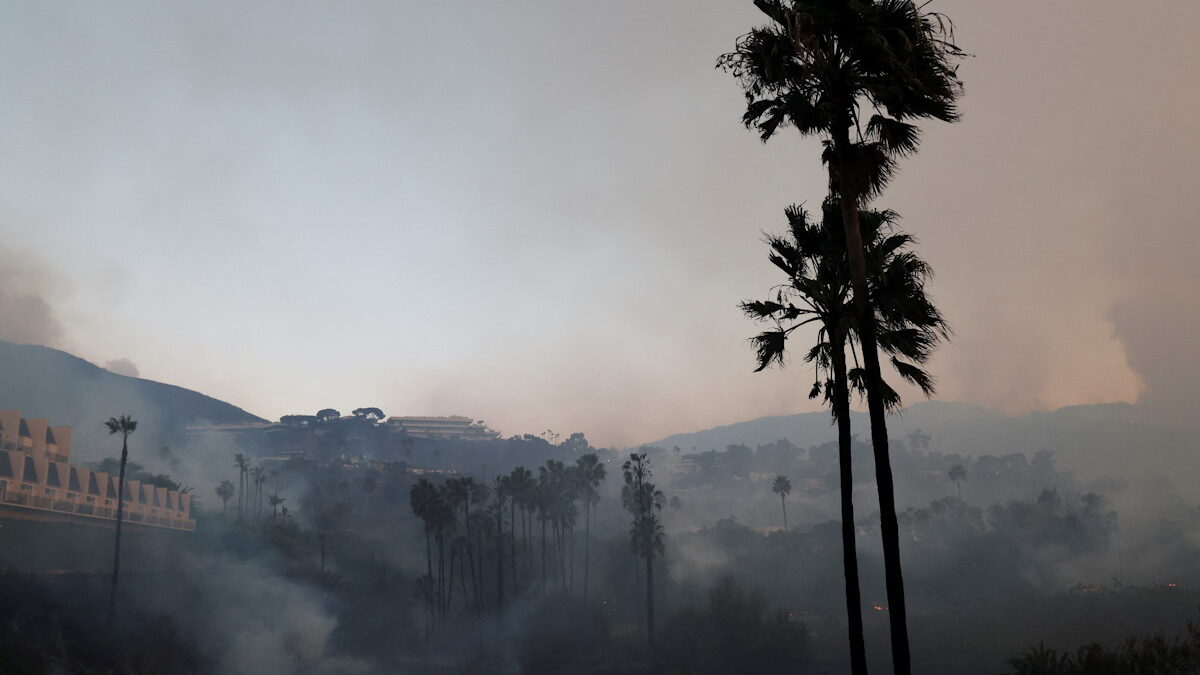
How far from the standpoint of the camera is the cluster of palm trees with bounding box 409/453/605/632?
123m

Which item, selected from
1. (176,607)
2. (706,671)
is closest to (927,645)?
(706,671)

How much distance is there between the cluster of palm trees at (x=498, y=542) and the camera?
403 ft

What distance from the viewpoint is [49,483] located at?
82.7 metres

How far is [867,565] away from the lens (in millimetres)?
167625

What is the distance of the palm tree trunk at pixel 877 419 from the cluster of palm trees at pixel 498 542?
109 meters

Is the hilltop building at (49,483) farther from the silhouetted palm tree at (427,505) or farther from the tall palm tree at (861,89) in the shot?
the tall palm tree at (861,89)

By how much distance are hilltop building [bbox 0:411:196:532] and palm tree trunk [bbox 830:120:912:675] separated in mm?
82883

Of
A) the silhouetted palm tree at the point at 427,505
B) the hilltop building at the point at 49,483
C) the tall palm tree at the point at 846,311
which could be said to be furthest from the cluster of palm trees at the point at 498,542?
the tall palm tree at the point at 846,311

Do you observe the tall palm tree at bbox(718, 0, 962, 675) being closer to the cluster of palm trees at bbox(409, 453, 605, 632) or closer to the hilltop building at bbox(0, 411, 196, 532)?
the hilltop building at bbox(0, 411, 196, 532)

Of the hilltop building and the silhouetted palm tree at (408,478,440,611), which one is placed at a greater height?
the hilltop building

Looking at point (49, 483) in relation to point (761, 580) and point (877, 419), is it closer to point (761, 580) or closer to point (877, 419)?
point (877, 419)

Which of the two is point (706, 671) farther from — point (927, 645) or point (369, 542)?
point (369, 542)

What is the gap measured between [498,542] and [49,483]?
6519cm

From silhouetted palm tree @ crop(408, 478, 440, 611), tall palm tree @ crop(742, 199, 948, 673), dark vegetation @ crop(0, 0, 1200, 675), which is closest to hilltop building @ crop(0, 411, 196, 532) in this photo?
dark vegetation @ crop(0, 0, 1200, 675)
